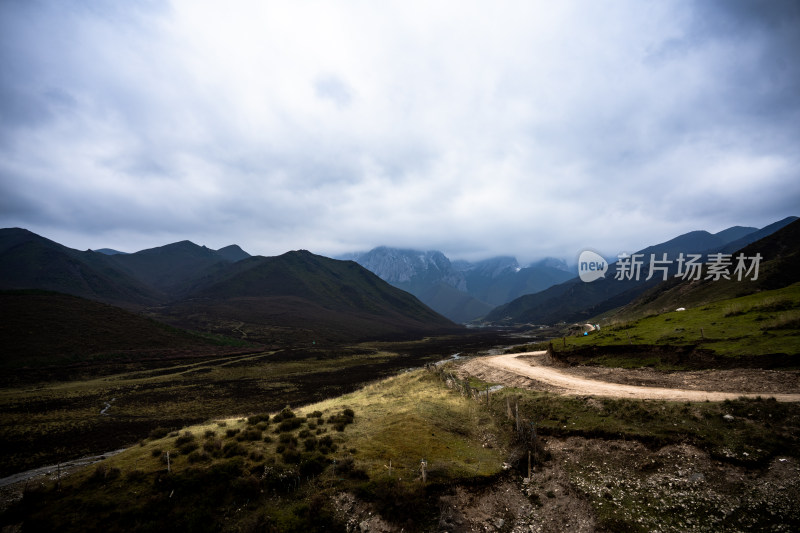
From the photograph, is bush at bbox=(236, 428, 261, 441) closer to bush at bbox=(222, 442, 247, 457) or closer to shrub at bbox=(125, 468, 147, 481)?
bush at bbox=(222, 442, 247, 457)

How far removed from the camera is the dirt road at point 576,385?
21.7 metres

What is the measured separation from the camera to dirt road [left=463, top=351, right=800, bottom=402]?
21748 mm

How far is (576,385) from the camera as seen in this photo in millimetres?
30656

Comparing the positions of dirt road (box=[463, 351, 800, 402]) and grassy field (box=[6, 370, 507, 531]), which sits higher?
dirt road (box=[463, 351, 800, 402])

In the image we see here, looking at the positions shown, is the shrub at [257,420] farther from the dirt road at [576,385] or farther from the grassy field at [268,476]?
the dirt road at [576,385]

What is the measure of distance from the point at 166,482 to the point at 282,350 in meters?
112

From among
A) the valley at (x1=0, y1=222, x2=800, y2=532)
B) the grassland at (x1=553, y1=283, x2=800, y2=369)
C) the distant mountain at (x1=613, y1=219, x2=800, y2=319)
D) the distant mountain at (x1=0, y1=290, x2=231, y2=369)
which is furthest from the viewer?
the distant mountain at (x1=0, y1=290, x2=231, y2=369)

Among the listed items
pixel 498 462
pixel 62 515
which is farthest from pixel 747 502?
pixel 62 515

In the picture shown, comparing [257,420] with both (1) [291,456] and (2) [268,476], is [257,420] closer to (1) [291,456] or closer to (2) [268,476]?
(1) [291,456]

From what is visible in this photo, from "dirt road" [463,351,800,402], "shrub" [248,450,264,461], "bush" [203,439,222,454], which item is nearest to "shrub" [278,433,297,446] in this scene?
"shrub" [248,450,264,461]

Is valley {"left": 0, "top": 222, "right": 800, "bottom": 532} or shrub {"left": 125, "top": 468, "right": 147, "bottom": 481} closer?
valley {"left": 0, "top": 222, "right": 800, "bottom": 532}

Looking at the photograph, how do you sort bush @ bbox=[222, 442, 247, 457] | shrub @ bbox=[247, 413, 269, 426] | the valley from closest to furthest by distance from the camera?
the valley → bush @ bbox=[222, 442, 247, 457] → shrub @ bbox=[247, 413, 269, 426]

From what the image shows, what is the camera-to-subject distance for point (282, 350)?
12394 cm

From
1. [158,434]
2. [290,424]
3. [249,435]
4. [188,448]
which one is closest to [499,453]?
[290,424]
